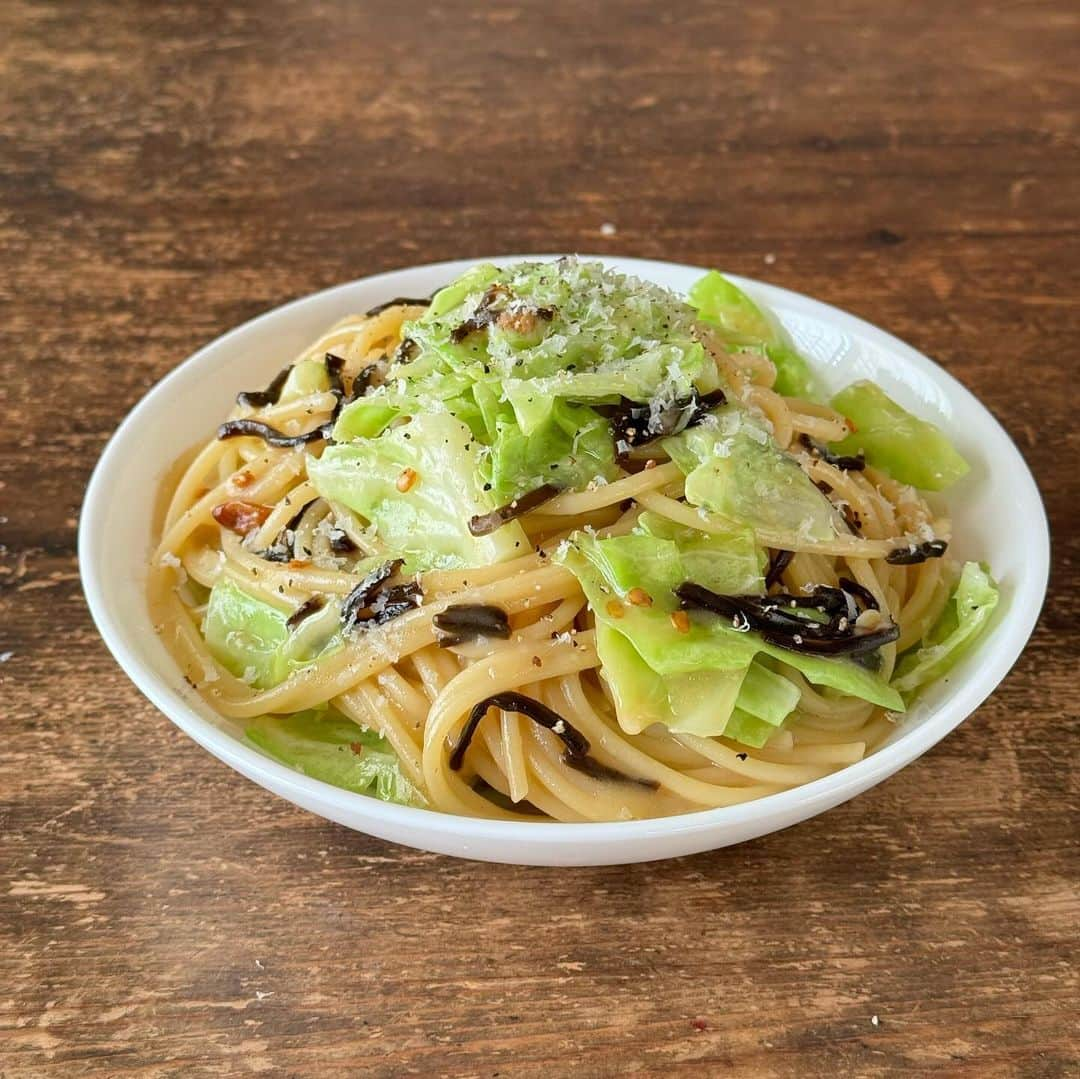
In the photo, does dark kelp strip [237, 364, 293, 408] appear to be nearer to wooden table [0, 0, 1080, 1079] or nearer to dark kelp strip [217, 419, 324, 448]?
dark kelp strip [217, 419, 324, 448]

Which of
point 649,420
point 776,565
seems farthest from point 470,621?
point 776,565

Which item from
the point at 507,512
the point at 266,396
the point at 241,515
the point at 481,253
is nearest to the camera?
the point at 507,512

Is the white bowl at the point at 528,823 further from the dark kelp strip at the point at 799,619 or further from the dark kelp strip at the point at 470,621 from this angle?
the dark kelp strip at the point at 470,621

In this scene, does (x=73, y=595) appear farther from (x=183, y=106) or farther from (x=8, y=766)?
(x=183, y=106)

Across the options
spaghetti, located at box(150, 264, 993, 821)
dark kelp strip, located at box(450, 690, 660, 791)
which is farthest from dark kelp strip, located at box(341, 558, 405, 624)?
dark kelp strip, located at box(450, 690, 660, 791)

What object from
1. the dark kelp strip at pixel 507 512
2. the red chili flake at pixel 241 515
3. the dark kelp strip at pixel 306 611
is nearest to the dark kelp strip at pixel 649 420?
the dark kelp strip at pixel 507 512

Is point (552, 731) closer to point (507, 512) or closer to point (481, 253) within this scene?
point (507, 512)

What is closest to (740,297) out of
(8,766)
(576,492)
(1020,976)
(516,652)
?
(576,492)
